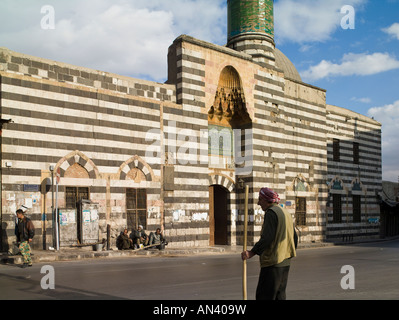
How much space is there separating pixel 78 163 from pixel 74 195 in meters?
1.18

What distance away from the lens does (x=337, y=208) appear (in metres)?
30.8

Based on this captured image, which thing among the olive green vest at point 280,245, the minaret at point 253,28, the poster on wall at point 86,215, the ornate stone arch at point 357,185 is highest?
the minaret at point 253,28

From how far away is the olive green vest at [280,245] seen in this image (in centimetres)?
533

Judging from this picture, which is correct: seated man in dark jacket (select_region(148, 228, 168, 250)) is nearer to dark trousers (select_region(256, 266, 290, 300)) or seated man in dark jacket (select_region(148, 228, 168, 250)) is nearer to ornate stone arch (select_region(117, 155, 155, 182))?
ornate stone arch (select_region(117, 155, 155, 182))

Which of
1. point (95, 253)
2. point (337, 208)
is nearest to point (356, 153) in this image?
point (337, 208)

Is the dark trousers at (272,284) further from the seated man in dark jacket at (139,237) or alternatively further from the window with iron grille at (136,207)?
the window with iron grille at (136,207)

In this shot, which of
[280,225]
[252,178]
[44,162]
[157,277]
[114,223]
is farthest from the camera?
[252,178]

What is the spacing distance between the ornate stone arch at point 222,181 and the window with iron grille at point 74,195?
696 centimetres

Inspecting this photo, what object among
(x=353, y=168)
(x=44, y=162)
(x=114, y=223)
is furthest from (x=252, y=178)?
(x=353, y=168)

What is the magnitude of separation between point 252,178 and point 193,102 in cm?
507

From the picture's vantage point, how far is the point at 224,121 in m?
23.6

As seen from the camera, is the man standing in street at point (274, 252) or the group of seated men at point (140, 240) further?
the group of seated men at point (140, 240)

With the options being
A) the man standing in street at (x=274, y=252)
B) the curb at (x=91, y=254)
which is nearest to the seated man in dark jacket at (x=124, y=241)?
the curb at (x=91, y=254)
